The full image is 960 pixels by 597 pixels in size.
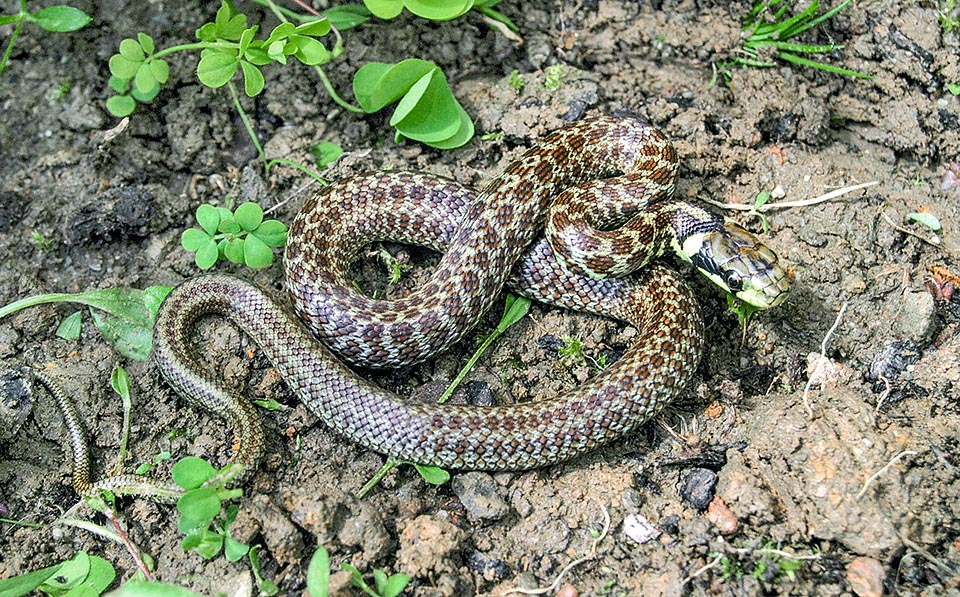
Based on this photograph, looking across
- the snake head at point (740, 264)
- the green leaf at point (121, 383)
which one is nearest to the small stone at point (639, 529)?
the snake head at point (740, 264)

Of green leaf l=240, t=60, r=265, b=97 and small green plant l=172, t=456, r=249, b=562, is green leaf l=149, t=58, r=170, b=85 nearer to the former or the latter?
green leaf l=240, t=60, r=265, b=97

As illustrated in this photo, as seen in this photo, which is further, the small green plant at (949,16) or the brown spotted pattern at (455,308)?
the small green plant at (949,16)

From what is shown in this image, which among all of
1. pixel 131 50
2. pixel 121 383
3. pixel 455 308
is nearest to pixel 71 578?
pixel 121 383

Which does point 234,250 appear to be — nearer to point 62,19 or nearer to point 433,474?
point 433,474

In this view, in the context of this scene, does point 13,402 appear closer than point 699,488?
No

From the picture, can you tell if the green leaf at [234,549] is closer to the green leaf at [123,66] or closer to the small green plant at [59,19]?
the green leaf at [123,66]

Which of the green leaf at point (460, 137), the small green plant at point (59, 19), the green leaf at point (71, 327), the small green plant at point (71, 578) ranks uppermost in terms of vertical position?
the small green plant at point (59, 19)

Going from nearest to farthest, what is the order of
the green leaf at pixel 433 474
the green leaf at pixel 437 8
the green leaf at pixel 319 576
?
the green leaf at pixel 319 576 < the green leaf at pixel 433 474 < the green leaf at pixel 437 8

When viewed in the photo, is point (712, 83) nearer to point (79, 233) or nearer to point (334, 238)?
point (334, 238)
